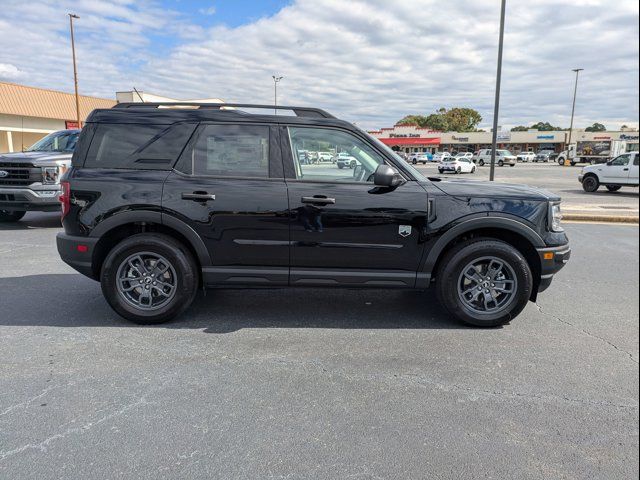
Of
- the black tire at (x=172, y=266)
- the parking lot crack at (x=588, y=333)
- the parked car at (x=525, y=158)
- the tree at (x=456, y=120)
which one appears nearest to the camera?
the parking lot crack at (x=588, y=333)

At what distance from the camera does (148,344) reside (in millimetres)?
3979

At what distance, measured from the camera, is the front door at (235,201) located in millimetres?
4230

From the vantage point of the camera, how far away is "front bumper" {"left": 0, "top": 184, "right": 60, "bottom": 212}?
9039 millimetres

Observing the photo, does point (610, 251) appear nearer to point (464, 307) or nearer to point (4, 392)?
point (464, 307)

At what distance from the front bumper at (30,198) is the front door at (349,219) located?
22.4 feet

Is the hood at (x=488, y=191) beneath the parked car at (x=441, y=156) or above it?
beneath

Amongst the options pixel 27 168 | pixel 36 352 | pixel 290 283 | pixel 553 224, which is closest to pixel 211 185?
pixel 290 283

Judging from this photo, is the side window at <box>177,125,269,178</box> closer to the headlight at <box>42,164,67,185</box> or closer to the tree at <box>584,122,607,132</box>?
the headlight at <box>42,164,67,185</box>

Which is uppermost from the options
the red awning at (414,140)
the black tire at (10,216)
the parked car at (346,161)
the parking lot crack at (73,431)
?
the red awning at (414,140)

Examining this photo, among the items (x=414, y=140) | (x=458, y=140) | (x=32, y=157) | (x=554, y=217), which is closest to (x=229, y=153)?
(x=554, y=217)

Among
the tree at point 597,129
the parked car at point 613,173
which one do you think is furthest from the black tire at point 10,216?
the tree at point 597,129

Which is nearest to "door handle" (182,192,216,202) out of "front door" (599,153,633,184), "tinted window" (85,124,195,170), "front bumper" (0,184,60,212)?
"tinted window" (85,124,195,170)

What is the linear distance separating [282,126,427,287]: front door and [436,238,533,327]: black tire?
30 centimetres

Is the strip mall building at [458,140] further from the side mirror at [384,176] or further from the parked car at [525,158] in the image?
the side mirror at [384,176]
